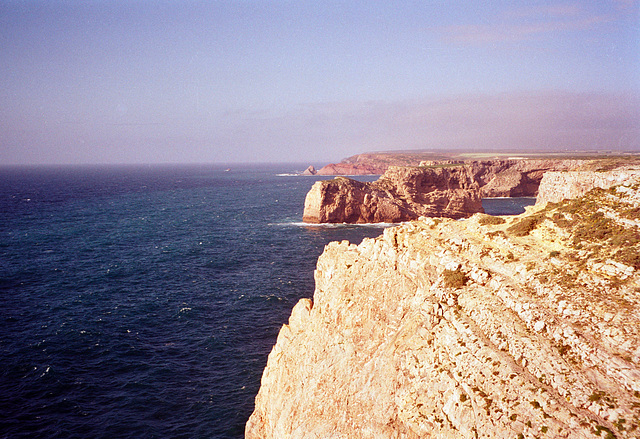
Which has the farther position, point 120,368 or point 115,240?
point 115,240

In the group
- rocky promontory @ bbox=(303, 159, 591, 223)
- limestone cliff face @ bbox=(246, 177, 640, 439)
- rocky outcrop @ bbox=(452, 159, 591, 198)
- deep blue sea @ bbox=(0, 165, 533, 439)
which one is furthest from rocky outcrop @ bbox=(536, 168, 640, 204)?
rocky outcrop @ bbox=(452, 159, 591, 198)

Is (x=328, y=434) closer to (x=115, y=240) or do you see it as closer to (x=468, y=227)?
(x=468, y=227)

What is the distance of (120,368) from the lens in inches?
1495

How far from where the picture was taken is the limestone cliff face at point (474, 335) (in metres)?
13.1

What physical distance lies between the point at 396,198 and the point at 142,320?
81.1 m

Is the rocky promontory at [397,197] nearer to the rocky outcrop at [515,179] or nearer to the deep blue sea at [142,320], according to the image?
the deep blue sea at [142,320]

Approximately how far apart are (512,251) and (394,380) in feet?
30.0

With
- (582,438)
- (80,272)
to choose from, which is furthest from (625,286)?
(80,272)

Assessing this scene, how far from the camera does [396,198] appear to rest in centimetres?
11269

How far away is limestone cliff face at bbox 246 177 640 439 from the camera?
13.1 m

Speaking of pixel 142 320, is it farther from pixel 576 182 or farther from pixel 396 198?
pixel 396 198

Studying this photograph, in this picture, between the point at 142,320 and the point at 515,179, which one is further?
the point at 515,179

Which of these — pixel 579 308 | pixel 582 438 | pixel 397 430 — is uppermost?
pixel 579 308

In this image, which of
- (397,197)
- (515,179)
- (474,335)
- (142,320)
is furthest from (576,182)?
(515,179)
